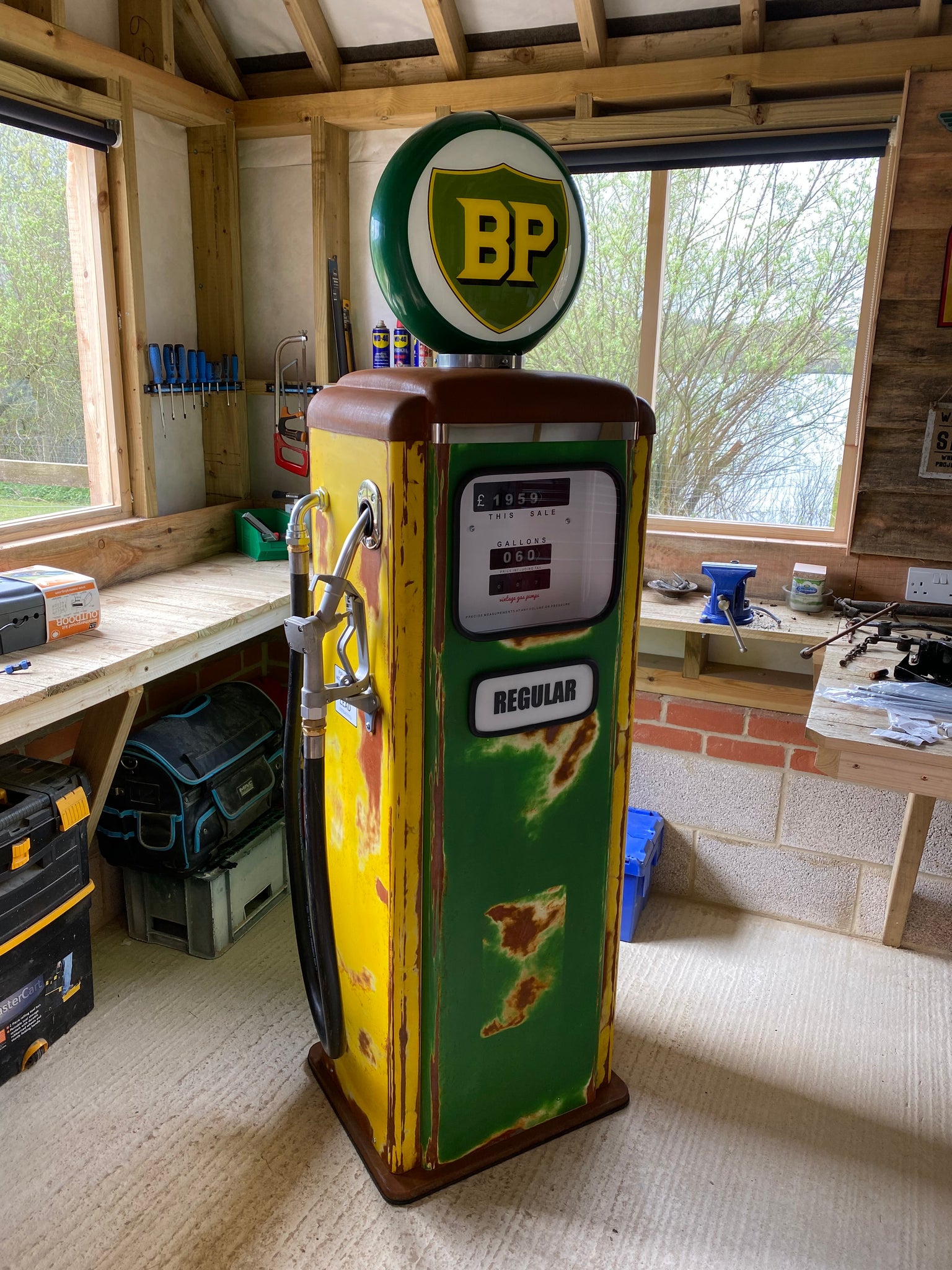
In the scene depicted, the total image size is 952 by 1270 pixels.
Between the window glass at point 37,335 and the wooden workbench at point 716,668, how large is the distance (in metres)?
1.85

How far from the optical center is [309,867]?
186 cm

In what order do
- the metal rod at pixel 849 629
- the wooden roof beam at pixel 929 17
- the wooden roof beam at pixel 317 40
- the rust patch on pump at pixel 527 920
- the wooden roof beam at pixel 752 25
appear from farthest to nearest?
the wooden roof beam at pixel 317 40, the wooden roof beam at pixel 752 25, the wooden roof beam at pixel 929 17, the metal rod at pixel 849 629, the rust patch on pump at pixel 527 920

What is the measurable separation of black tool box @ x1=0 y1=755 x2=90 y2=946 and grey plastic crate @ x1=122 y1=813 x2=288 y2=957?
34 centimetres

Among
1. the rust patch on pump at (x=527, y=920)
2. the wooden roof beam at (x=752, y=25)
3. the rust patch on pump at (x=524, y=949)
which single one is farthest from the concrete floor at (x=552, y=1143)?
the wooden roof beam at (x=752, y=25)

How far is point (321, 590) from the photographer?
77.2 inches

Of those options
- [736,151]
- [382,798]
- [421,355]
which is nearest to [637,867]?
[382,798]

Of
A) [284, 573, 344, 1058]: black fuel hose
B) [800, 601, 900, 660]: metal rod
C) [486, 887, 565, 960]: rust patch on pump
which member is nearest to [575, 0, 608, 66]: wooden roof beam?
[800, 601, 900, 660]: metal rod

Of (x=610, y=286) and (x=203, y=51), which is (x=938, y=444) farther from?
(x=203, y=51)

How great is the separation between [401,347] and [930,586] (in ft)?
6.07

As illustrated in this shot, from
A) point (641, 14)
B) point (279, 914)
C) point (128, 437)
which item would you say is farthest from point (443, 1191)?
point (641, 14)

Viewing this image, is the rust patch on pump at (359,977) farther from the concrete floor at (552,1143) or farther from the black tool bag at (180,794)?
the black tool bag at (180,794)

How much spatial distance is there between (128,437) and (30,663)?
3.85 ft

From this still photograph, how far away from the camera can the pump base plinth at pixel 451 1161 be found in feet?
6.32

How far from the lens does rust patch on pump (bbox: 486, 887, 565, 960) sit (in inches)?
74.9
